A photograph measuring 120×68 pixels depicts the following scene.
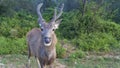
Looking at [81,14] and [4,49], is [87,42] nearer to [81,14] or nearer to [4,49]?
[81,14]

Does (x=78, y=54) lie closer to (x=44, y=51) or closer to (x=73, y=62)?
(x=73, y=62)

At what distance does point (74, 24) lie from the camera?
1673 centimetres

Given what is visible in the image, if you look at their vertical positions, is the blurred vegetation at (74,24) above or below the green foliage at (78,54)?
above

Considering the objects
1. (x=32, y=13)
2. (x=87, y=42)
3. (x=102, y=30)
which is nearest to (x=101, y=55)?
(x=87, y=42)

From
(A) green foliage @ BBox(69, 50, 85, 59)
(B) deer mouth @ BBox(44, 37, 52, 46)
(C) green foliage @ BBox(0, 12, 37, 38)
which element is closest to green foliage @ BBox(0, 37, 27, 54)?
(C) green foliage @ BBox(0, 12, 37, 38)

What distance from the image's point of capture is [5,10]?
17.6 metres

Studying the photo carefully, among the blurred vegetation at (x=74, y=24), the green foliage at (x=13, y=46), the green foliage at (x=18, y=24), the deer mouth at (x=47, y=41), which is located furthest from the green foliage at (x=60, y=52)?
the deer mouth at (x=47, y=41)

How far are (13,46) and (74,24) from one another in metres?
3.32

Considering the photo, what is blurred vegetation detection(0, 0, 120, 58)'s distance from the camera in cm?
1529

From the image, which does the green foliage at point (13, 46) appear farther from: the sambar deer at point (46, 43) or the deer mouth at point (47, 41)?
the deer mouth at point (47, 41)

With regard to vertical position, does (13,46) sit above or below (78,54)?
above

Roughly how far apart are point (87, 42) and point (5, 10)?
4.60m

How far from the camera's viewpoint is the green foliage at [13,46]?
14695mm

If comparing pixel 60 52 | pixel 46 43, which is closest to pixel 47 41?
pixel 46 43
